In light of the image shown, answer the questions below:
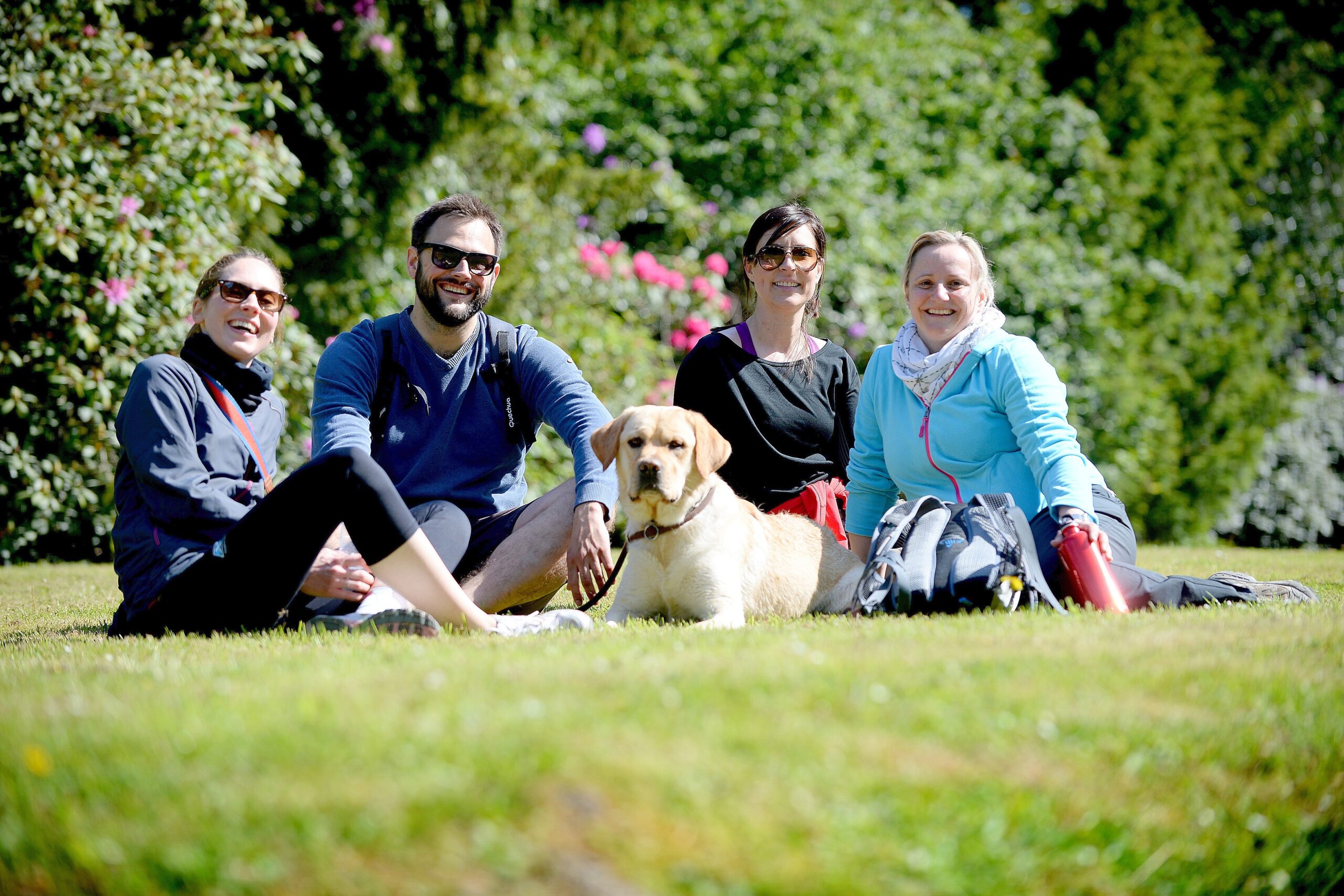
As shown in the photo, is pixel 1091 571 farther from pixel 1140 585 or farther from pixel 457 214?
pixel 457 214

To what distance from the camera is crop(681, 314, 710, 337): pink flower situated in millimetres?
10680

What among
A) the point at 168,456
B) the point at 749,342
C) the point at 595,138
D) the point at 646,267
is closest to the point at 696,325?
the point at 646,267

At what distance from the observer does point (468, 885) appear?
204cm

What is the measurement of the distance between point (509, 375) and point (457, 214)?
85 cm

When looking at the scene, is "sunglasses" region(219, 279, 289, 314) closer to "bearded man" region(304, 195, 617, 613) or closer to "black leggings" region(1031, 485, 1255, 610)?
"bearded man" region(304, 195, 617, 613)

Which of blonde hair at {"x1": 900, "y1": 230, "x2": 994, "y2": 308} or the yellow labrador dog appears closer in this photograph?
the yellow labrador dog

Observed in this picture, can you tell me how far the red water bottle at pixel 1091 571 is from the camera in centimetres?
444

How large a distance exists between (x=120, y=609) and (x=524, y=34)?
8.06m

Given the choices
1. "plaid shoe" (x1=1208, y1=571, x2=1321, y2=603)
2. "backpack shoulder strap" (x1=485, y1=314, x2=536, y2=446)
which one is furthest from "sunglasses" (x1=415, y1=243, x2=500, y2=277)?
"plaid shoe" (x1=1208, y1=571, x2=1321, y2=603)

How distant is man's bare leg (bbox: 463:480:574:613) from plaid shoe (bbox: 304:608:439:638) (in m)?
0.72

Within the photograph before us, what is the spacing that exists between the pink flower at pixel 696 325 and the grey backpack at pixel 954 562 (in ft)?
20.1

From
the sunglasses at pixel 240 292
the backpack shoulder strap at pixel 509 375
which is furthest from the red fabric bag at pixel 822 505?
the sunglasses at pixel 240 292

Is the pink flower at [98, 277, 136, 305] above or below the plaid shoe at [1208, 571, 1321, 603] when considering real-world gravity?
above

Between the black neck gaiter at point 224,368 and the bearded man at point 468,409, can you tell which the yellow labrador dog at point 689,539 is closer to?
the bearded man at point 468,409
